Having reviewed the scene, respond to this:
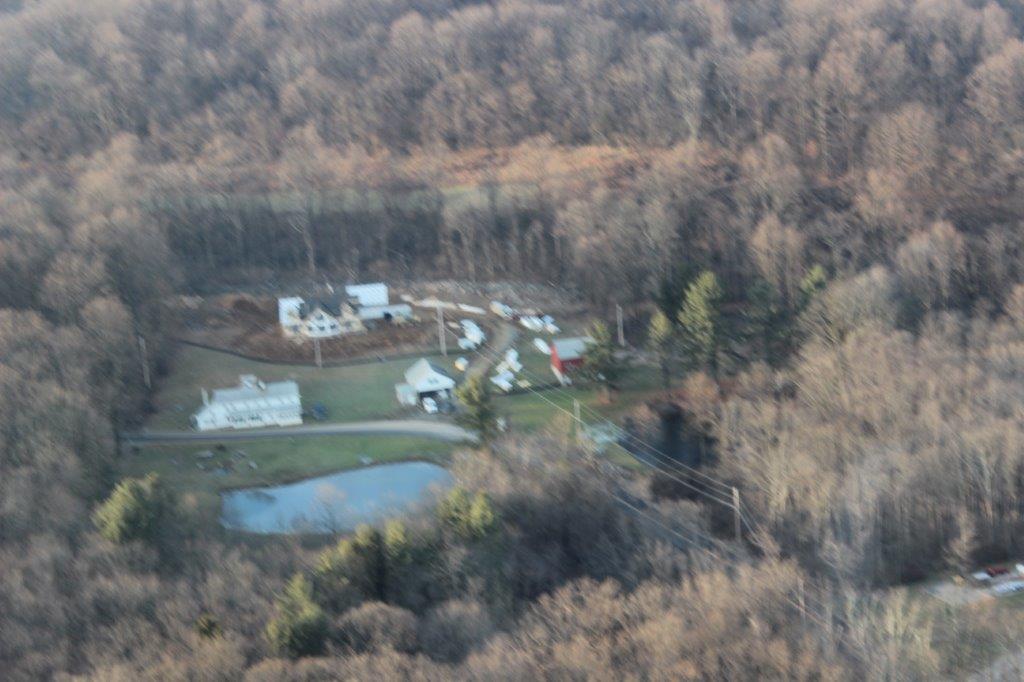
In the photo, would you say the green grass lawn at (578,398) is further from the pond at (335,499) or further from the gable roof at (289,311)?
the gable roof at (289,311)

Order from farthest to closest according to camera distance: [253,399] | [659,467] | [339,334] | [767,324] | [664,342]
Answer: [339,334], [767,324], [664,342], [253,399], [659,467]

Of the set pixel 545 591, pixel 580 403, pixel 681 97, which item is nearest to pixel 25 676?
pixel 545 591

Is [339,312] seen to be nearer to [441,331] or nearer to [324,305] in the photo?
[324,305]

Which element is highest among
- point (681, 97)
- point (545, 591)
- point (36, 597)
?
point (681, 97)

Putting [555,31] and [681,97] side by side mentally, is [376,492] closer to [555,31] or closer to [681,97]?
[681,97]

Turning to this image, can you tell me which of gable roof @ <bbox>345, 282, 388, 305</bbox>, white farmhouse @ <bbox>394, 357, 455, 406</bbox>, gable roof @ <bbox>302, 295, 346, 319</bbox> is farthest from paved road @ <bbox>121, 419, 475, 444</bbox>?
gable roof @ <bbox>345, 282, 388, 305</bbox>

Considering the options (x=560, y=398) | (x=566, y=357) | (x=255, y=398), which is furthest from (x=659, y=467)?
(x=255, y=398)
